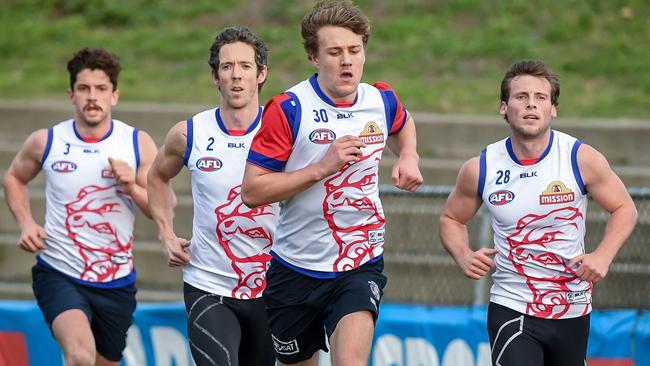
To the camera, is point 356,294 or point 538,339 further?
point 538,339

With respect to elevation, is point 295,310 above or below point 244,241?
below

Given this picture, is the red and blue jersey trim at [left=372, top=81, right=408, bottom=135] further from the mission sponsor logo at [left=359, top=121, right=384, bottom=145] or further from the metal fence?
the metal fence

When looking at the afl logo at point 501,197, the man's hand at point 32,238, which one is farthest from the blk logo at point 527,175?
the man's hand at point 32,238

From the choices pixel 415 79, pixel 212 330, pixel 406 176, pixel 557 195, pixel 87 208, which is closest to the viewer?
pixel 406 176

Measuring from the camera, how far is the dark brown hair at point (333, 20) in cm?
584

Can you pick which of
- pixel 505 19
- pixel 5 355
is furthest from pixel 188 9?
pixel 5 355

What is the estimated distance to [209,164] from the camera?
21.1 ft

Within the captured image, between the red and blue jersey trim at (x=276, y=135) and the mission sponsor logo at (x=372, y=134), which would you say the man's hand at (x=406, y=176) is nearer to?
the mission sponsor logo at (x=372, y=134)

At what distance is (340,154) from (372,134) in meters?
0.47

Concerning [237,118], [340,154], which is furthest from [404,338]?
[340,154]

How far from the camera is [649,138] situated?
10.9m

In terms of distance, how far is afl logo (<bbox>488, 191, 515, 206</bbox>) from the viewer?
6020 mm

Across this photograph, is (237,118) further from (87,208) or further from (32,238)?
(32,238)

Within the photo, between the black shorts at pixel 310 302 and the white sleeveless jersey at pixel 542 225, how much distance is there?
704 millimetres
